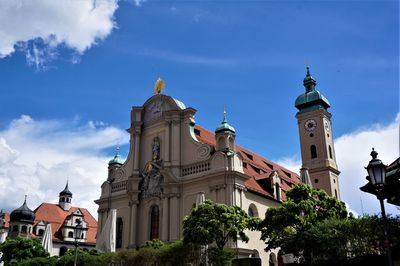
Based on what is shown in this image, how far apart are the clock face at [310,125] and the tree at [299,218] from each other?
29.7 meters

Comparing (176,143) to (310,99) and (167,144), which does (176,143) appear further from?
(310,99)

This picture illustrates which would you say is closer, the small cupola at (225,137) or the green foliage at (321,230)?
the green foliage at (321,230)

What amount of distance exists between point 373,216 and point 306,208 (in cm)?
814

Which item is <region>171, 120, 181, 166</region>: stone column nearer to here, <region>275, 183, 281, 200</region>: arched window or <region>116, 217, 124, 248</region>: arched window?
<region>116, 217, 124, 248</region>: arched window

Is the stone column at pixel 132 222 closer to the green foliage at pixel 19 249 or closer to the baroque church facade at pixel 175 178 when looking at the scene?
the baroque church facade at pixel 175 178

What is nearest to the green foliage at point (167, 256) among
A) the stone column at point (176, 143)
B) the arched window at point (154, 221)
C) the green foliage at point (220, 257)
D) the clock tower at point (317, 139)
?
the green foliage at point (220, 257)

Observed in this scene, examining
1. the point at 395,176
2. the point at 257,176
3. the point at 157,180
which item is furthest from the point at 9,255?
the point at 395,176

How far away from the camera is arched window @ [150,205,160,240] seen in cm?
4488

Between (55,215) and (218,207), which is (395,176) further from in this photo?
(55,215)

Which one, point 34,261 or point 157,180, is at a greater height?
point 157,180

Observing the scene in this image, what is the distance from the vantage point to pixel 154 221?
45.4 m

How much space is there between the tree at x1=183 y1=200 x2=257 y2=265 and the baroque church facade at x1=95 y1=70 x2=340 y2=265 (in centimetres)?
630

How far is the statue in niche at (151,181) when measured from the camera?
45.5m

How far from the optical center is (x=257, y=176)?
48.2 meters
